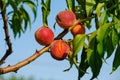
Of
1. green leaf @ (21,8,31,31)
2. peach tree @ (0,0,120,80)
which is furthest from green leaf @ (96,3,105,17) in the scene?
green leaf @ (21,8,31,31)

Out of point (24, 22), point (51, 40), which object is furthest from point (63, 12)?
point (24, 22)

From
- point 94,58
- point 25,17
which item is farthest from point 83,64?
point 25,17

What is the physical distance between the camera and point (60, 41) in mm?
1381

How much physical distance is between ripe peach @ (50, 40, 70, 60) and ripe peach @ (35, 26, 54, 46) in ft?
0.09

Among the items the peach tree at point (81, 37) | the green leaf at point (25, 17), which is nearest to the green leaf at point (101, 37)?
the peach tree at point (81, 37)

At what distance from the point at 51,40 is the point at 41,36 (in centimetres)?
4

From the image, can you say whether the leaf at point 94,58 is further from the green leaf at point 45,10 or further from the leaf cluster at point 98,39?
the green leaf at point 45,10

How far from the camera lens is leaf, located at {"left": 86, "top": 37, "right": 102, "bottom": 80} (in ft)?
4.26

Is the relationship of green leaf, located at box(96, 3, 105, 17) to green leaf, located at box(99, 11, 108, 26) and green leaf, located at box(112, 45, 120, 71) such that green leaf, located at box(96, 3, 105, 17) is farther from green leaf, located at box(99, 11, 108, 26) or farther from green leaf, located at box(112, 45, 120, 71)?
green leaf, located at box(112, 45, 120, 71)

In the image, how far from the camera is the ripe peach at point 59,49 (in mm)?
1353

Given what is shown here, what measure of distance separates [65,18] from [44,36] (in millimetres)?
104

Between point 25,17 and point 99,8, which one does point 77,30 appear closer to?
point 99,8

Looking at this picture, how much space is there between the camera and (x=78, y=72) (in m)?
1.37

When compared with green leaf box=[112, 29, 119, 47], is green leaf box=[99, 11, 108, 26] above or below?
above
